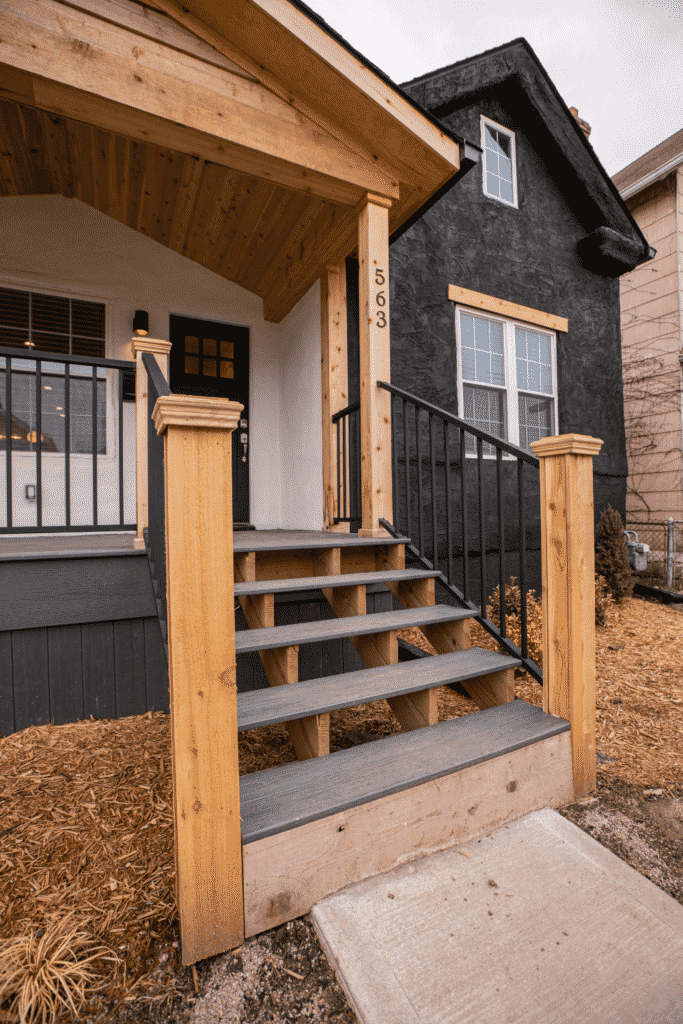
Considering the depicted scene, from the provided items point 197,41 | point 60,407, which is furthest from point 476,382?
point 60,407

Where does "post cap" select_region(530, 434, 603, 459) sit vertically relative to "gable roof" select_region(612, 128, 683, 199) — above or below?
below

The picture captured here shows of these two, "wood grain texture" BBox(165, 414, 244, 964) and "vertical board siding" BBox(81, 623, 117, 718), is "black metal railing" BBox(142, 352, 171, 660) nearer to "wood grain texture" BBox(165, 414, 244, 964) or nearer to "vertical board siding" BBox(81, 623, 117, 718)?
"vertical board siding" BBox(81, 623, 117, 718)

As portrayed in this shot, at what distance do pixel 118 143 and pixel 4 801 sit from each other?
141 inches

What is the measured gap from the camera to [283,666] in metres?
1.88

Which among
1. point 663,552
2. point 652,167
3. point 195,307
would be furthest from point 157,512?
point 652,167

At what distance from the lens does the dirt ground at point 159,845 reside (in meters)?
1.07

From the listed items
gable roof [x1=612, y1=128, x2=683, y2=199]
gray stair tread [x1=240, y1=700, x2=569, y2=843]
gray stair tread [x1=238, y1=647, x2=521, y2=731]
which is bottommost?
gray stair tread [x1=240, y1=700, x2=569, y2=843]

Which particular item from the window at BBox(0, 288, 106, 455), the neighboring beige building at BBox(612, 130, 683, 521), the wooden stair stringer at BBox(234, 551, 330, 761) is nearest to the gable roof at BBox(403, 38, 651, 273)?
the neighboring beige building at BBox(612, 130, 683, 521)

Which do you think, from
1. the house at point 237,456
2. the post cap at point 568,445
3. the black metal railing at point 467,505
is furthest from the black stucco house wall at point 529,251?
the post cap at point 568,445

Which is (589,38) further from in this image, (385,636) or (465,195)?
(385,636)

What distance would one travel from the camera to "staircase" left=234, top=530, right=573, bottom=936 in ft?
4.14

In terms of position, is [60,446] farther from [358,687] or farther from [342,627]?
[358,687]

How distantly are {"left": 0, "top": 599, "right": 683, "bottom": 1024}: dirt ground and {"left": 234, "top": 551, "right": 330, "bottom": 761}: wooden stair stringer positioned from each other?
0.45 meters

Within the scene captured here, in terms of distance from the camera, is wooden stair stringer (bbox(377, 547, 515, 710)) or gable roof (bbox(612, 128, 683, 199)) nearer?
wooden stair stringer (bbox(377, 547, 515, 710))
